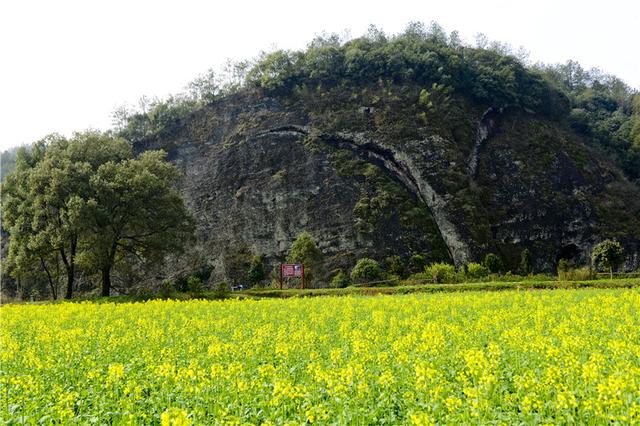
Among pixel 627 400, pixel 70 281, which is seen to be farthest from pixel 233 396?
pixel 70 281

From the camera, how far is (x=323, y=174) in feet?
237

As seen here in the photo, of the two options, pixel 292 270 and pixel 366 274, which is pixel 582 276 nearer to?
pixel 366 274

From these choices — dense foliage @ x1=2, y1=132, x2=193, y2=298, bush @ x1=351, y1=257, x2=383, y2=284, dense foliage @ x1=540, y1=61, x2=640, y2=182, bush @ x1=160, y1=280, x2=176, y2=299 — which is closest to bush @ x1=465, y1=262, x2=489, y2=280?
bush @ x1=351, y1=257, x2=383, y2=284

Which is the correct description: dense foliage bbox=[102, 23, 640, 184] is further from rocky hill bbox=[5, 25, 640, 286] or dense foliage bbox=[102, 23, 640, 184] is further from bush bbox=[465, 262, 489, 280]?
bush bbox=[465, 262, 489, 280]

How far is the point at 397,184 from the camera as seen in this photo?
7169 centimetres

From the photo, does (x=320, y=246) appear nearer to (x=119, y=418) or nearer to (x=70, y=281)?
(x=70, y=281)

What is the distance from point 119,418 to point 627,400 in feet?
23.3

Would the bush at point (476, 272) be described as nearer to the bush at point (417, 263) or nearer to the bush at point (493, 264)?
the bush at point (493, 264)

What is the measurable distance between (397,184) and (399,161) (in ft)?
12.4

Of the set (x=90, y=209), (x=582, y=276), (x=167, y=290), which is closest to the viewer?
(x=582, y=276)

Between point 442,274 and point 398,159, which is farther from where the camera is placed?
point 398,159

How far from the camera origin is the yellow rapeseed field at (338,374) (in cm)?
683

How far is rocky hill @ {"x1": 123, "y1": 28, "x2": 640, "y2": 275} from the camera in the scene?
66.9 m


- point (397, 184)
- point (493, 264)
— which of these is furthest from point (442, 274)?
point (397, 184)
